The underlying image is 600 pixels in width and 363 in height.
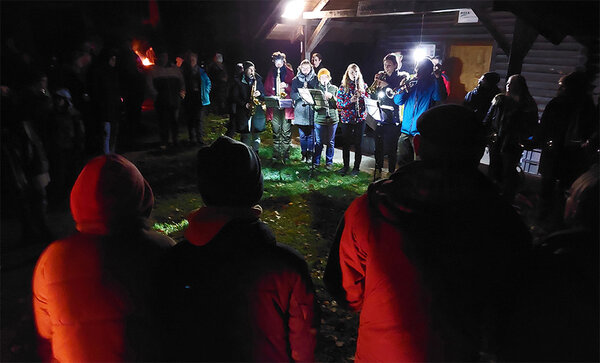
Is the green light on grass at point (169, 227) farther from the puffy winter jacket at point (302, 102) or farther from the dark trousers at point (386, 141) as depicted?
the dark trousers at point (386, 141)

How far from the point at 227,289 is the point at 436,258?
2.85 ft

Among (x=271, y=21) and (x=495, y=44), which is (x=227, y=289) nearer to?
(x=271, y=21)

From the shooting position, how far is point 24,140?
4.53 meters

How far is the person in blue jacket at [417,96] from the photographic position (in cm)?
652

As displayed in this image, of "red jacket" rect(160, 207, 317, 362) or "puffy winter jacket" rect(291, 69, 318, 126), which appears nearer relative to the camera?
"red jacket" rect(160, 207, 317, 362)

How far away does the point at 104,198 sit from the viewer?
1.72 metres

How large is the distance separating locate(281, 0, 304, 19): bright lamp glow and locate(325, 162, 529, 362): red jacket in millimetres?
11463

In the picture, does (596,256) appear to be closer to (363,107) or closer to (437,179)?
(437,179)

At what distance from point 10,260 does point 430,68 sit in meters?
6.83

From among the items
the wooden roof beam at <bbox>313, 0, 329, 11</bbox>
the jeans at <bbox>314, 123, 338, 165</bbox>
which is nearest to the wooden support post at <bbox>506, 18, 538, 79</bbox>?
the jeans at <bbox>314, 123, 338, 165</bbox>

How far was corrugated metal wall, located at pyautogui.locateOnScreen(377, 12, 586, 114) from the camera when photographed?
11109mm

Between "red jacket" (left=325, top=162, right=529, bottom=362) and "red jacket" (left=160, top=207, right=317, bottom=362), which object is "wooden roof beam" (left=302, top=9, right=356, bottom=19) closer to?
"red jacket" (left=325, top=162, right=529, bottom=362)

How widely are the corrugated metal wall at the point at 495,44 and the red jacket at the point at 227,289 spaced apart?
963 centimetres

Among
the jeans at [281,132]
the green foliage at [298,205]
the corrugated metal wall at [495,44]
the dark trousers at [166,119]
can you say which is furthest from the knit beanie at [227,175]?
the corrugated metal wall at [495,44]
